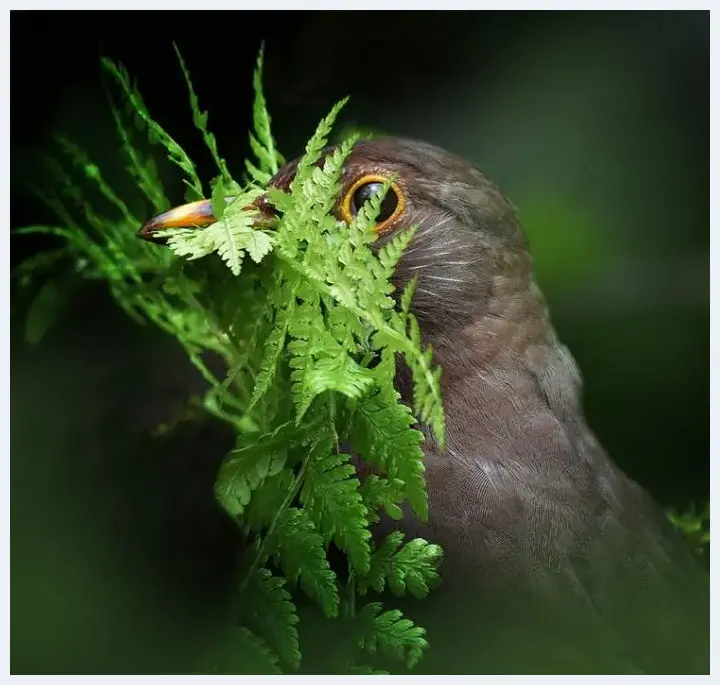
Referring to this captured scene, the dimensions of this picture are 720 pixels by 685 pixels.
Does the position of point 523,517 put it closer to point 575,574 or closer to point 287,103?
point 575,574

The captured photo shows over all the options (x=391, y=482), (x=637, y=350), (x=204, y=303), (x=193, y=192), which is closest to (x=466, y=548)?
(x=391, y=482)

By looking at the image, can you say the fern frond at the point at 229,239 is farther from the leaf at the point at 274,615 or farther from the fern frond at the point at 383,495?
the leaf at the point at 274,615

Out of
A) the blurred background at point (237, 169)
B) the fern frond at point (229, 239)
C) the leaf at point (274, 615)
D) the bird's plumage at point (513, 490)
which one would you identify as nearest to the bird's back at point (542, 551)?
the bird's plumage at point (513, 490)

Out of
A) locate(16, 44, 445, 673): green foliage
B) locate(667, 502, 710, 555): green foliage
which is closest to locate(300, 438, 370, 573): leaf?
locate(16, 44, 445, 673): green foliage

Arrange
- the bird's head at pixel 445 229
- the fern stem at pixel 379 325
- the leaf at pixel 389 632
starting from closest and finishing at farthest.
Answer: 1. the fern stem at pixel 379 325
2. the leaf at pixel 389 632
3. the bird's head at pixel 445 229

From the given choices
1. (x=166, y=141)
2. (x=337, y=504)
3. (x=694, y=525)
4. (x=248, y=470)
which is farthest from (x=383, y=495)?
(x=694, y=525)

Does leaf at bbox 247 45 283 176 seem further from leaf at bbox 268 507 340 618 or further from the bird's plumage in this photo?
leaf at bbox 268 507 340 618
